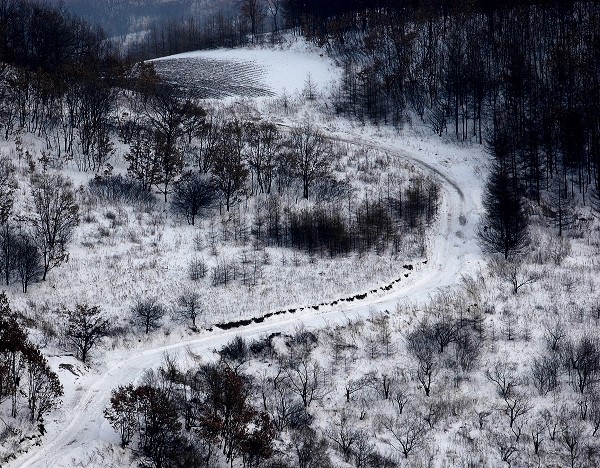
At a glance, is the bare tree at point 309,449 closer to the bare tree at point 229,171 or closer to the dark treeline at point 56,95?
the bare tree at point 229,171

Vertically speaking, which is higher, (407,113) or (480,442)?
(407,113)

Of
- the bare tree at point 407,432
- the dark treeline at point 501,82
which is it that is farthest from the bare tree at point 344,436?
the dark treeline at point 501,82

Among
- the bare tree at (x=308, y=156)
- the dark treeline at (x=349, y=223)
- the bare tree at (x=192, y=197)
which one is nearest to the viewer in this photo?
the dark treeline at (x=349, y=223)

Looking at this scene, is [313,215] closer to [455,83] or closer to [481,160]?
[481,160]

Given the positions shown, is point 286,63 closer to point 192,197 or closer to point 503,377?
point 192,197

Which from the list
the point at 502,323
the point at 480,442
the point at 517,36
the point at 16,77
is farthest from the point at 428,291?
the point at 517,36
